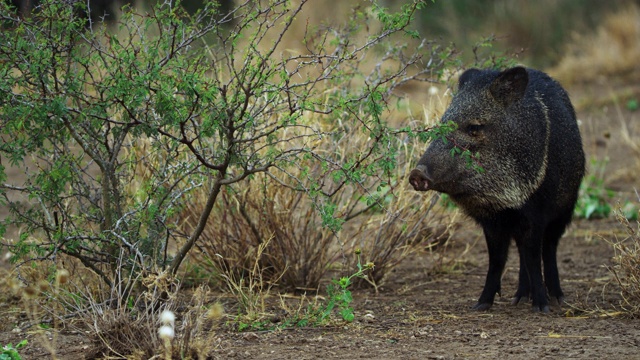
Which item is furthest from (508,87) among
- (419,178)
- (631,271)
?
(631,271)

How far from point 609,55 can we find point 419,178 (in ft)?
28.9

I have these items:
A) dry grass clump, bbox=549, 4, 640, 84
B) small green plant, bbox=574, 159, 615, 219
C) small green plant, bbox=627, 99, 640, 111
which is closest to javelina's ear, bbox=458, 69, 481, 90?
small green plant, bbox=574, 159, 615, 219

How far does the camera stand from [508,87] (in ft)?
15.0

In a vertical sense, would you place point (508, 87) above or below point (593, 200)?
above

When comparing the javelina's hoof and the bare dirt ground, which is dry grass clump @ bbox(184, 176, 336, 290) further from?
the javelina's hoof

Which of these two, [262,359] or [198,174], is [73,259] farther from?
[262,359]

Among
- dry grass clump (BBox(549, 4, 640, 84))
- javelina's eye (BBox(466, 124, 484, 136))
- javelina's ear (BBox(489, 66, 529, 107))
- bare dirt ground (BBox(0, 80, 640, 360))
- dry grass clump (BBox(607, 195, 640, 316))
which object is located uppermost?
dry grass clump (BBox(549, 4, 640, 84))

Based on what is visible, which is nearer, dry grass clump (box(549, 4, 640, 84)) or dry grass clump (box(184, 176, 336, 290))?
dry grass clump (box(184, 176, 336, 290))

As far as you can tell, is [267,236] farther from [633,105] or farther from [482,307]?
[633,105]

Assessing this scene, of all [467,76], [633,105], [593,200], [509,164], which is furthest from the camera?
[633,105]

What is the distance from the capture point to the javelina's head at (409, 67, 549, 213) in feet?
14.4

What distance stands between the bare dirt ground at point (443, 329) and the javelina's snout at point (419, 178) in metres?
0.65

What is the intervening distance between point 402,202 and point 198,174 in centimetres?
134

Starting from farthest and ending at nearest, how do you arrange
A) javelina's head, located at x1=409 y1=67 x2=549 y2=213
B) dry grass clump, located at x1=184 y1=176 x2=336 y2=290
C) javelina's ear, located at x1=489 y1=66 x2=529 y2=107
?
dry grass clump, located at x1=184 y1=176 x2=336 y2=290
javelina's ear, located at x1=489 y1=66 x2=529 y2=107
javelina's head, located at x1=409 y1=67 x2=549 y2=213
